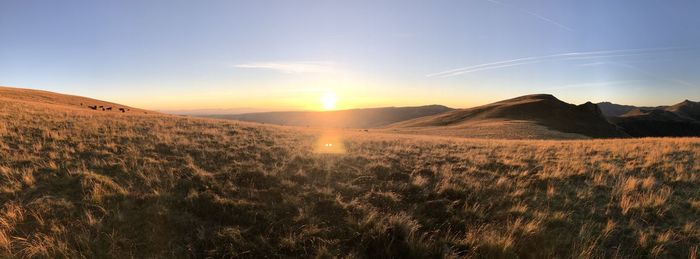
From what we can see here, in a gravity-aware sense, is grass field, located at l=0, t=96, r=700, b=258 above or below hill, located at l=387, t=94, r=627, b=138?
below

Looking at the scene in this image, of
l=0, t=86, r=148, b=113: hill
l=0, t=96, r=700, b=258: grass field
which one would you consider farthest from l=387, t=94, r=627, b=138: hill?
l=0, t=96, r=700, b=258: grass field

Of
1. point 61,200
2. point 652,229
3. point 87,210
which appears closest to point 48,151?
point 61,200

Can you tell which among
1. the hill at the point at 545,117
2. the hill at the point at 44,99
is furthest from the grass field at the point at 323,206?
the hill at the point at 545,117

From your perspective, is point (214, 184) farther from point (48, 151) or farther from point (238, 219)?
point (48, 151)

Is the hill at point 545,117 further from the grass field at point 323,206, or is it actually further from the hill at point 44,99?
the grass field at point 323,206

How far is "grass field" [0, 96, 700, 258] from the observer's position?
5145mm

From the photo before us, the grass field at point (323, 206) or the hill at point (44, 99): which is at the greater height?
the hill at point (44, 99)

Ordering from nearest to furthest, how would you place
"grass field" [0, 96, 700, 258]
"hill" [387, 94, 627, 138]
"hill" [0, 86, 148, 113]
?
"grass field" [0, 96, 700, 258]
"hill" [0, 86, 148, 113]
"hill" [387, 94, 627, 138]

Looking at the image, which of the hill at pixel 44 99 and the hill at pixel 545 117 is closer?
the hill at pixel 44 99

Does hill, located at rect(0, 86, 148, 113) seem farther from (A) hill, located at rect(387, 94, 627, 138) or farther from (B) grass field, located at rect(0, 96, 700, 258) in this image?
(A) hill, located at rect(387, 94, 627, 138)

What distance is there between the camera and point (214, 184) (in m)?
7.47

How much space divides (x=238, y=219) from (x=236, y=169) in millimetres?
3101

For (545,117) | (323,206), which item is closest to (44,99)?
(323,206)

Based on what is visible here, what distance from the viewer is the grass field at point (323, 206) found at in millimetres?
5145
